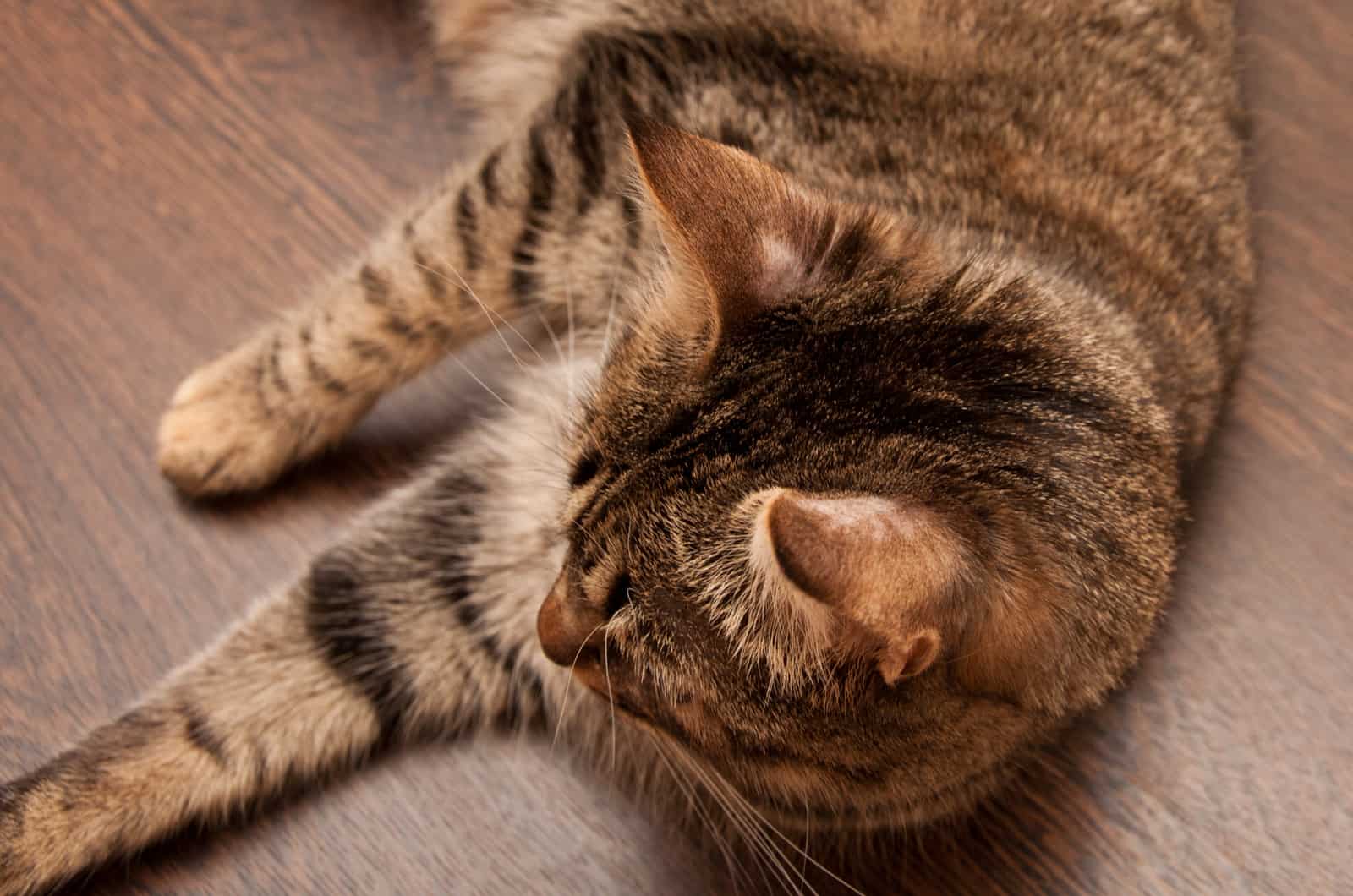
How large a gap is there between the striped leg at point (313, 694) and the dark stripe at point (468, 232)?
219mm

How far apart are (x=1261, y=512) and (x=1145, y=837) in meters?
0.37

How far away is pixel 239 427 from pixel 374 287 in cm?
20

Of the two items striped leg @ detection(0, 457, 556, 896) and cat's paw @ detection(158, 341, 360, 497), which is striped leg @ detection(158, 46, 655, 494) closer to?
→ cat's paw @ detection(158, 341, 360, 497)

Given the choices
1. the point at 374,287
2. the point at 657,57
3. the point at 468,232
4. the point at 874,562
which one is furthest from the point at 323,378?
the point at 874,562

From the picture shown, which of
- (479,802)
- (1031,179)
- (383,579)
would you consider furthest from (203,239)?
(1031,179)

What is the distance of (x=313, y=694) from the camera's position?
104 centimetres

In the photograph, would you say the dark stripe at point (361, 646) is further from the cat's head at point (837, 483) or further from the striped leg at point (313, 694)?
the cat's head at point (837, 483)

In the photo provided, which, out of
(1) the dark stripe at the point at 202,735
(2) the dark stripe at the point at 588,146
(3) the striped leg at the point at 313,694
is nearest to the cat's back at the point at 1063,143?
(2) the dark stripe at the point at 588,146

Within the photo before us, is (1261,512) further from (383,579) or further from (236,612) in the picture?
(236,612)

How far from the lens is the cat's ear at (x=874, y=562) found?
20.3 inches

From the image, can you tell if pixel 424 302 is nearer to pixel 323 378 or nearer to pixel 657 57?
pixel 323 378

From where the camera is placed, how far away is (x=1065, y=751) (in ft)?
3.49

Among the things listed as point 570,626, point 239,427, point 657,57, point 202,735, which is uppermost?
point 657,57

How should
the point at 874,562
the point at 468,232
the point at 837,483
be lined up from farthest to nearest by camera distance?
the point at 468,232 → the point at 837,483 → the point at 874,562
